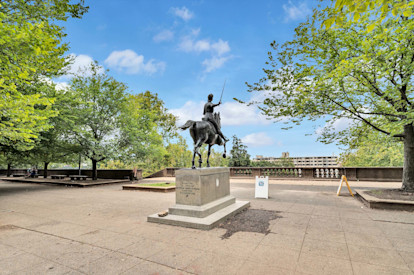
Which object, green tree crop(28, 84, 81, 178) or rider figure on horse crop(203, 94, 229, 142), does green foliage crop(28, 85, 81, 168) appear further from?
rider figure on horse crop(203, 94, 229, 142)

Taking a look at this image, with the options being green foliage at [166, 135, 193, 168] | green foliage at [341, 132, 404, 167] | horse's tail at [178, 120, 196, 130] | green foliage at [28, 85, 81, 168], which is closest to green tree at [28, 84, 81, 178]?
green foliage at [28, 85, 81, 168]

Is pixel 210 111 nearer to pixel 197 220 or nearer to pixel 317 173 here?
pixel 197 220

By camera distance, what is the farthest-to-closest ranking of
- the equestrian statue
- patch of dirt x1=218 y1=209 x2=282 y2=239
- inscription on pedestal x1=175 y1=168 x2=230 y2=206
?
the equestrian statue, inscription on pedestal x1=175 y1=168 x2=230 y2=206, patch of dirt x1=218 y1=209 x2=282 y2=239

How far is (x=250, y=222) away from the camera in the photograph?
6719 mm

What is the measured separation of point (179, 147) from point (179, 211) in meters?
47.0

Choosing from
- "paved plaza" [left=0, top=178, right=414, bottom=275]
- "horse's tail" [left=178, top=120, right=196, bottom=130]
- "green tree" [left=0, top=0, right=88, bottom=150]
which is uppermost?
"green tree" [left=0, top=0, right=88, bottom=150]

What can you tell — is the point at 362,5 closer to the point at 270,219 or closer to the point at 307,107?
the point at 270,219

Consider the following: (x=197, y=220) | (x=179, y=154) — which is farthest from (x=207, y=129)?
(x=179, y=154)

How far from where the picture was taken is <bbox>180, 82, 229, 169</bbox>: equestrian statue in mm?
8136

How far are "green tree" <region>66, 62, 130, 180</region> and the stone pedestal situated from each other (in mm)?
13859

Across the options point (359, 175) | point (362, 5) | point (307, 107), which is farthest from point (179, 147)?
point (362, 5)

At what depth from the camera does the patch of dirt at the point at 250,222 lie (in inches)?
235

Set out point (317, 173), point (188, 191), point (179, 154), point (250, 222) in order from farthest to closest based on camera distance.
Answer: point (179, 154) → point (317, 173) → point (188, 191) → point (250, 222)

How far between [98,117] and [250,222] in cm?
1768
